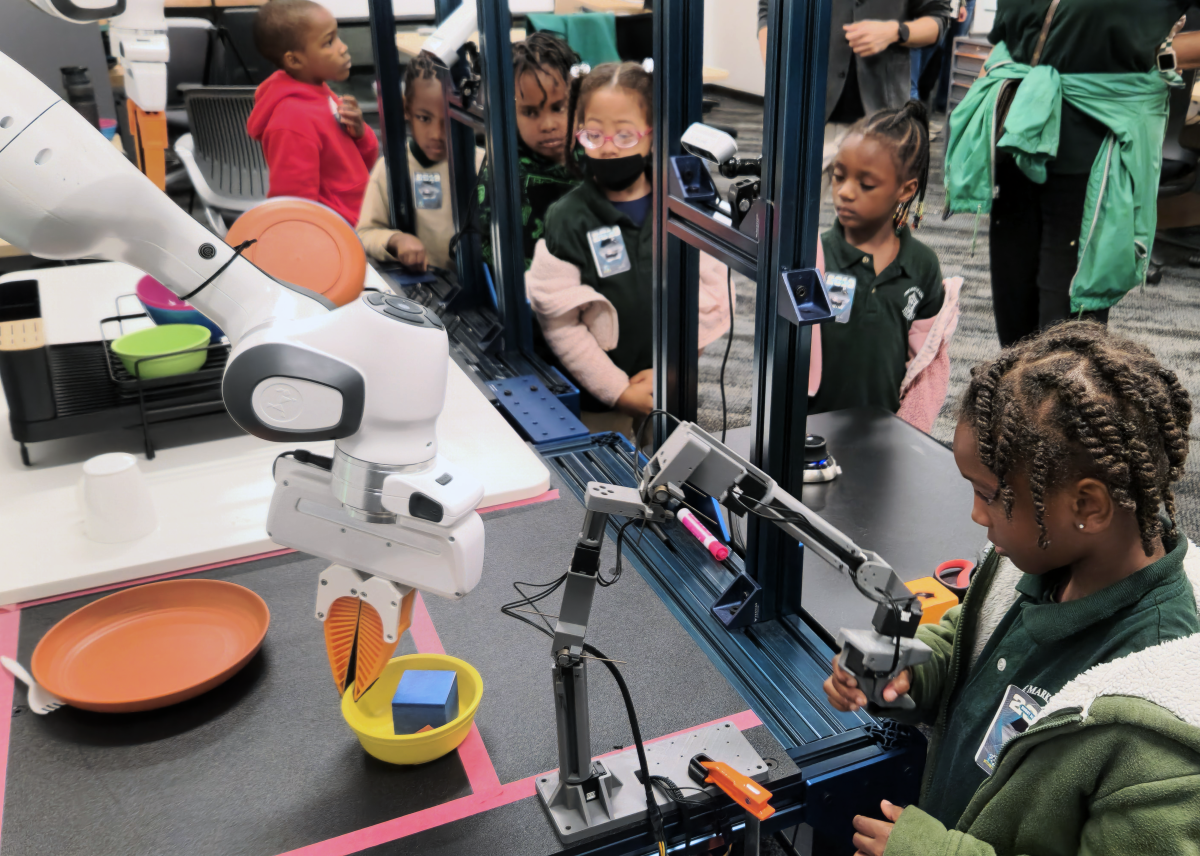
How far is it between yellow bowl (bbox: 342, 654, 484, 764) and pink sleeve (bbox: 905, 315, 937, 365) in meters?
1.36

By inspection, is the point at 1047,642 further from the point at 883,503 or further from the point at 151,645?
the point at 151,645

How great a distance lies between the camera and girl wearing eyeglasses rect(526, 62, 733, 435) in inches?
85.8

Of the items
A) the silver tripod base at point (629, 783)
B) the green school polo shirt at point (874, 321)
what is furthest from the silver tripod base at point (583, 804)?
the green school polo shirt at point (874, 321)

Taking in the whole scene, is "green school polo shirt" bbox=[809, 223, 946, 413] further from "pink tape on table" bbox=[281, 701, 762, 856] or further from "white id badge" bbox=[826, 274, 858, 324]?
"pink tape on table" bbox=[281, 701, 762, 856]

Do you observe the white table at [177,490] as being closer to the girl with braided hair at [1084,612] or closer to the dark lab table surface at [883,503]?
the dark lab table surface at [883,503]

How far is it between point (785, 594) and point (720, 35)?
310 inches

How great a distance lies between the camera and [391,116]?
3.09m

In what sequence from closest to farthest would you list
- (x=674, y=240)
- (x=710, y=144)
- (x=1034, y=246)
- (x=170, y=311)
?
1. (x=710, y=144)
2. (x=674, y=240)
3. (x=170, y=311)
4. (x=1034, y=246)

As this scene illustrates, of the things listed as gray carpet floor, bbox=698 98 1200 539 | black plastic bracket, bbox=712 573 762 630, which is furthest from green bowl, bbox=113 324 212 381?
gray carpet floor, bbox=698 98 1200 539

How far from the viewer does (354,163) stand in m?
2.90

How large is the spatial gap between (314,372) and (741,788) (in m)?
0.60

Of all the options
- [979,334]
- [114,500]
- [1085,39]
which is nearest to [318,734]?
[114,500]

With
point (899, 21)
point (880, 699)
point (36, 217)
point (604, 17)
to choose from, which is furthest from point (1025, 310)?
point (604, 17)

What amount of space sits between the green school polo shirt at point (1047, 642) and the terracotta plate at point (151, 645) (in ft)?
2.74
